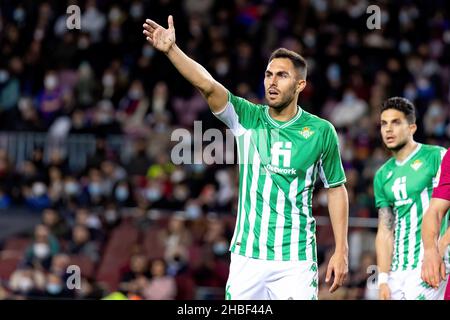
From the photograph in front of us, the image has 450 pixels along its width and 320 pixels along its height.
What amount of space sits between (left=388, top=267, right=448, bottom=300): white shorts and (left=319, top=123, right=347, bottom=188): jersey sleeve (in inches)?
60.8

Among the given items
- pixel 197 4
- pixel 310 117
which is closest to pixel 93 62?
pixel 197 4

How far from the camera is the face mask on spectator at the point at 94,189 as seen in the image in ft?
53.5

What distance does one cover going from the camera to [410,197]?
8688 mm

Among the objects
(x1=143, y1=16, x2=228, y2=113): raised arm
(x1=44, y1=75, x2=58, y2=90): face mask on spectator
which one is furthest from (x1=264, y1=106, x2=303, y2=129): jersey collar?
(x1=44, y1=75, x2=58, y2=90): face mask on spectator

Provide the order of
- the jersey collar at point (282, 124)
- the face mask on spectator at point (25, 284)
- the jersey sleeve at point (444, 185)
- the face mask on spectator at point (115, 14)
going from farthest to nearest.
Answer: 1. the face mask on spectator at point (115, 14)
2. the face mask on spectator at point (25, 284)
3. the jersey collar at point (282, 124)
4. the jersey sleeve at point (444, 185)

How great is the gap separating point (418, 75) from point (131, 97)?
5386mm

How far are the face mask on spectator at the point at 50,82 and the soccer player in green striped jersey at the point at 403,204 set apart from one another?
11.1 m

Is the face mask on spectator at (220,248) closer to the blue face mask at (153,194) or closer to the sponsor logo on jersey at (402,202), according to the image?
the blue face mask at (153,194)

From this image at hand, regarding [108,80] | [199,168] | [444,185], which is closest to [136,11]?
[108,80]

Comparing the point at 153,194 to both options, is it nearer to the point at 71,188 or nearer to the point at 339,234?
the point at 71,188

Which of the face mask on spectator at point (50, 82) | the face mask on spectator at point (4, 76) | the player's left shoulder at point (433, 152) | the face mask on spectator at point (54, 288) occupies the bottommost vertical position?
the face mask on spectator at point (54, 288)

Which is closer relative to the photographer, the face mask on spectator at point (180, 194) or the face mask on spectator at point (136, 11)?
the face mask on spectator at point (180, 194)

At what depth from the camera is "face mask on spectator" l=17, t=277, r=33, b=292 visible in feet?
46.8

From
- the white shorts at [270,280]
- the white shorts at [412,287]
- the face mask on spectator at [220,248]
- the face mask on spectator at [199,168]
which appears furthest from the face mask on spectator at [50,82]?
the white shorts at [270,280]
